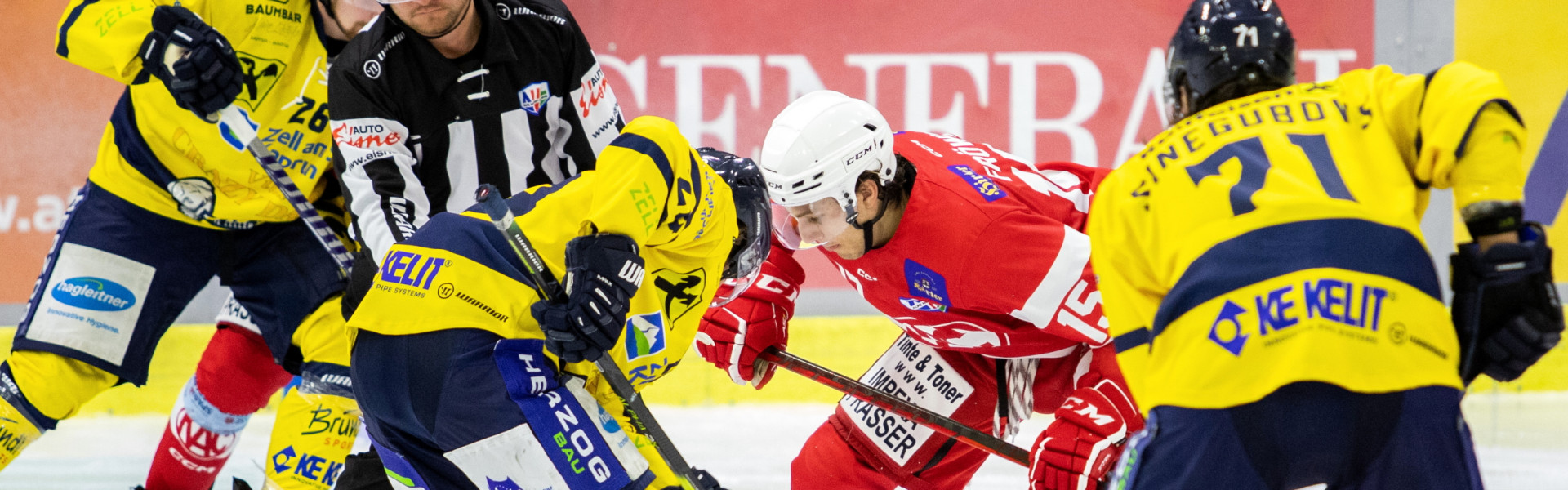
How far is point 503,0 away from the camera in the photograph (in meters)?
3.00

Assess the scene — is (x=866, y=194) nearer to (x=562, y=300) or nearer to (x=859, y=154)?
(x=859, y=154)

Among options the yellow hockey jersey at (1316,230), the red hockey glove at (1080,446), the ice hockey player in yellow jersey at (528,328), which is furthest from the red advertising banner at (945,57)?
the yellow hockey jersey at (1316,230)

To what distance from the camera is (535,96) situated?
2980mm

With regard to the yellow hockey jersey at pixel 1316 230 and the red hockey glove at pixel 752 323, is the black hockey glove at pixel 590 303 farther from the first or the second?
the red hockey glove at pixel 752 323

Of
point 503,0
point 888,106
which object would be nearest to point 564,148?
→ point 503,0

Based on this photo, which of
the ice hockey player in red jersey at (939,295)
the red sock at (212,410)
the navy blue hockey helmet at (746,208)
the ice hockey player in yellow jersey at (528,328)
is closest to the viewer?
the ice hockey player in yellow jersey at (528,328)

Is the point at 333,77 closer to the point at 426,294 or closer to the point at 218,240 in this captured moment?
the point at 218,240

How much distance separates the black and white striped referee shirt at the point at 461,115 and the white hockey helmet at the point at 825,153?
54cm

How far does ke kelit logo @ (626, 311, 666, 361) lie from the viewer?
236 cm

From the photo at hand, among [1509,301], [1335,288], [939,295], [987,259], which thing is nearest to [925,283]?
[939,295]

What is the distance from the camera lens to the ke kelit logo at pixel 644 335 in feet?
7.75

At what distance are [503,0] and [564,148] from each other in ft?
1.19

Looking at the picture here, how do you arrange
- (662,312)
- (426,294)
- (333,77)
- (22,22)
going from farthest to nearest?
(22,22)
(333,77)
(662,312)
(426,294)

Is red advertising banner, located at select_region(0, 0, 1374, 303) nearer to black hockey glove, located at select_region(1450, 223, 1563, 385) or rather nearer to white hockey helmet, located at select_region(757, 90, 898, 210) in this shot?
white hockey helmet, located at select_region(757, 90, 898, 210)
